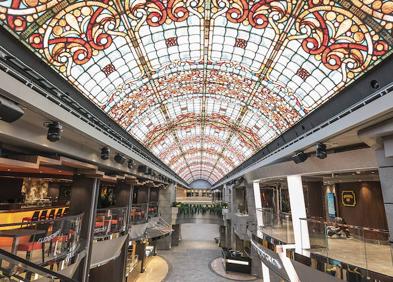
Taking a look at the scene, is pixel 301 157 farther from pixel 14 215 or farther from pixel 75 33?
pixel 14 215

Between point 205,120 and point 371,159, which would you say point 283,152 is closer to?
point 371,159

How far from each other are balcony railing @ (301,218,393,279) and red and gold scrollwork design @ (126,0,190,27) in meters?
10.6

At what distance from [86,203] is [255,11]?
11.7 m

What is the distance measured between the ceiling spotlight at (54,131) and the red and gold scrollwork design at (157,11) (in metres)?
6.77

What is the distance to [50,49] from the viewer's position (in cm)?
971

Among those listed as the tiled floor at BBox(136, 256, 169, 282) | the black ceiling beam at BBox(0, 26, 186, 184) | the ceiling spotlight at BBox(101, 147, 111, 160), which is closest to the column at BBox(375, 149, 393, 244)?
the ceiling spotlight at BBox(101, 147, 111, 160)

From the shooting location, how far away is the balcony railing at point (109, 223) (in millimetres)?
12234

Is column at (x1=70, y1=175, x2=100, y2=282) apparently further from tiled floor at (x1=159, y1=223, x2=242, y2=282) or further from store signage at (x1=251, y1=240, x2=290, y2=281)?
tiled floor at (x1=159, y1=223, x2=242, y2=282)

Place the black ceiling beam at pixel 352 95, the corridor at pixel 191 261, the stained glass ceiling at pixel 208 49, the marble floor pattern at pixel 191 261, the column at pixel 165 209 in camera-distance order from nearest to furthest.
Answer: the black ceiling beam at pixel 352 95
the stained glass ceiling at pixel 208 49
the marble floor pattern at pixel 191 261
the corridor at pixel 191 261
the column at pixel 165 209

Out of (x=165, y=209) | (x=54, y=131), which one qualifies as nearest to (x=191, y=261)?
(x=165, y=209)

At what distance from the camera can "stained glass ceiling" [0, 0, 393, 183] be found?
929 cm

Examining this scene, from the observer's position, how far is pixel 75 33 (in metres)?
10.4

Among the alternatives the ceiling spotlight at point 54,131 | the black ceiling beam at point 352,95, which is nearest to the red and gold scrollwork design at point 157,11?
the ceiling spotlight at point 54,131

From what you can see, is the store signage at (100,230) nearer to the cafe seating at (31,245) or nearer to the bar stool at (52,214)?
the bar stool at (52,214)
